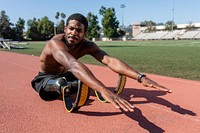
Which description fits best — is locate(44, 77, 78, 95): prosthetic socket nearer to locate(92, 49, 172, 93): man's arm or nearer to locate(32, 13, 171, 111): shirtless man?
locate(32, 13, 171, 111): shirtless man

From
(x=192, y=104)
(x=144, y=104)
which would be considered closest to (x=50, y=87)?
(x=144, y=104)

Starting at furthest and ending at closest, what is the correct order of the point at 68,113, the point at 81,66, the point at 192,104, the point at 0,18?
the point at 0,18, the point at 192,104, the point at 68,113, the point at 81,66

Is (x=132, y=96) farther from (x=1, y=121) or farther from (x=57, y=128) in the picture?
(x=1, y=121)

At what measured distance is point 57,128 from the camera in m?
3.06

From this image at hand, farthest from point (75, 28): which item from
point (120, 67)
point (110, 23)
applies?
point (110, 23)

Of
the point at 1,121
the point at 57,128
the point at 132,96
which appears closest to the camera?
the point at 57,128

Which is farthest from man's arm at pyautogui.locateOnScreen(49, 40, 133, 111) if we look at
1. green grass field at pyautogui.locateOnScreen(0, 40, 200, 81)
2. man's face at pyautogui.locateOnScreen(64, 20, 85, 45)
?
green grass field at pyautogui.locateOnScreen(0, 40, 200, 81)

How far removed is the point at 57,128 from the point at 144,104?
1.66 metres

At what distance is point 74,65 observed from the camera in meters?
2.75

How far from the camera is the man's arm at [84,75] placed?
220 cm

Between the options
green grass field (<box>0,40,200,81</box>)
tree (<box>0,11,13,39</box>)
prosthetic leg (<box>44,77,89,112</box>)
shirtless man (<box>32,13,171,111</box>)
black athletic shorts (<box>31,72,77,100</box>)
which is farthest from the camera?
tree (<box>0,11,13,39</box>)

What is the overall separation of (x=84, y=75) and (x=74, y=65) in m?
0.21

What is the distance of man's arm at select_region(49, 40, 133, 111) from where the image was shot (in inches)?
86.7

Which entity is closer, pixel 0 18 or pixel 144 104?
pixel 144 104
